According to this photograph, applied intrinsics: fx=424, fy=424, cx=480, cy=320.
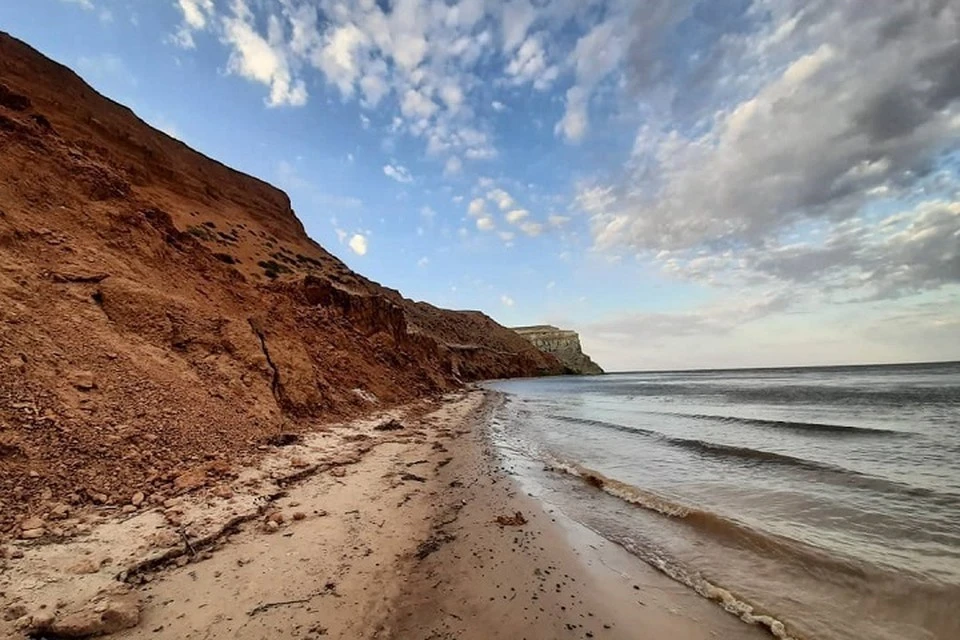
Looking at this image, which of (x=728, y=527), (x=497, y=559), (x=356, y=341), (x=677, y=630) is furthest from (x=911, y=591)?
(x=356, y=341)

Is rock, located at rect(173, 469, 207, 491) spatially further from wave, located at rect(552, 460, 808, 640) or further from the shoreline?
wave, located at rect(552, 460, 808, 640)

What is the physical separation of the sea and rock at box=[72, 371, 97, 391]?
8.02 metres

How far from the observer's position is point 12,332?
668 cm

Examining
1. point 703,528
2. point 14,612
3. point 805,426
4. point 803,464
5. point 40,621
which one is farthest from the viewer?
point 805,426

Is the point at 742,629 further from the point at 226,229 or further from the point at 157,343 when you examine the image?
the point at 226,229

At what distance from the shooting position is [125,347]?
825 cm

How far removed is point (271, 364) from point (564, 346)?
143934 mm

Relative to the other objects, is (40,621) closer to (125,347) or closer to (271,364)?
(125,347)

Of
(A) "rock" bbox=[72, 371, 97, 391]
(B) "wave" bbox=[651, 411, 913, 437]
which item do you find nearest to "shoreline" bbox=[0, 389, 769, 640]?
(A) "rock" bbox=[72, 371, 97, 391]

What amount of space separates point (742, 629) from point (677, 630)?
2.15 ft

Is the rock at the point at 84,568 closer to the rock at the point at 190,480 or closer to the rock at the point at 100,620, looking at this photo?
the rock at the point at 100,620

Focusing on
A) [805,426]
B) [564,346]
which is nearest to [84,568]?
[805,426]

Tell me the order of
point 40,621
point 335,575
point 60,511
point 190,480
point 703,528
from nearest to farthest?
1. point 40,621
2. point 335,575
3. point 60,511
4. point 190,480
5. point 703,528

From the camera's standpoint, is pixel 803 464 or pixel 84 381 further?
pixel 803 464
